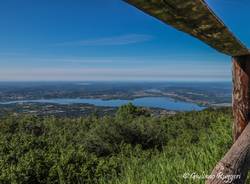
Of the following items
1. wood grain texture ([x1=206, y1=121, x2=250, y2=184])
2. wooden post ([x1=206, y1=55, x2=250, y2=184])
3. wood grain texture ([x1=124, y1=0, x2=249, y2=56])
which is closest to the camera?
wood grain texture ([x1=124, y1=0, x2=249, y2=56])

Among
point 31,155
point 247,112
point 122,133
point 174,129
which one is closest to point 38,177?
point 31,155

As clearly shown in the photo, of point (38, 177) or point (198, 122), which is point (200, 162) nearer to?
point (38, 177)

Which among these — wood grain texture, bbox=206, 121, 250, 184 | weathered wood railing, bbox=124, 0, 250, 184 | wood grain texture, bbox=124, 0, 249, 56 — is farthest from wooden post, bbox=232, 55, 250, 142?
wood grain texture, bbox=124, 0, 249, 56

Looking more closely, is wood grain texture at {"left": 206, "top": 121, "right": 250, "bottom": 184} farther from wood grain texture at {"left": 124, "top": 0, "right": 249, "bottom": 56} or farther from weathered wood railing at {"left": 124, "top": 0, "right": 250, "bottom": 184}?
wood grain texture at {"left": 124, "top": 0, "right": 249, "bottom": 56}

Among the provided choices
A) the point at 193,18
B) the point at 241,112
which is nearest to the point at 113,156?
the point at 241,112

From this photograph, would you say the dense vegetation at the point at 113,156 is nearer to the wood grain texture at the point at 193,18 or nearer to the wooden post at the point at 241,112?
the wooden post at the point at 241,112
